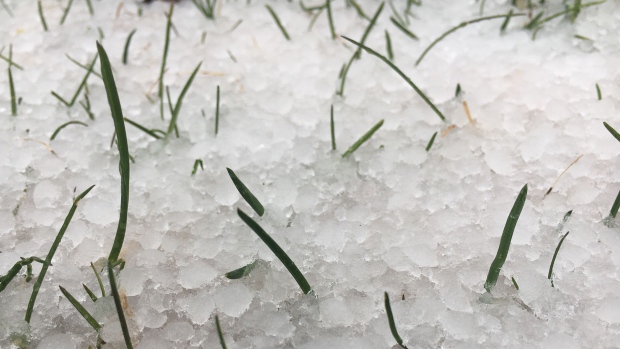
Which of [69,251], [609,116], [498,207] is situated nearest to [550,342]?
[498,207]

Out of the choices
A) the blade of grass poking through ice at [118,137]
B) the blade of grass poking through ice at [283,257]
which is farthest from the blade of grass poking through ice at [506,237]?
the blade of grass poking through ice at [118,137]

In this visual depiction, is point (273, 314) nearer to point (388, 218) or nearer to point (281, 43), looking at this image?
point (388, 218)

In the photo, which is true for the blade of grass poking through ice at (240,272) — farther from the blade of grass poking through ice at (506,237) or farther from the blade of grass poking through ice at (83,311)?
the blade of grass poking through ice at (506,237)

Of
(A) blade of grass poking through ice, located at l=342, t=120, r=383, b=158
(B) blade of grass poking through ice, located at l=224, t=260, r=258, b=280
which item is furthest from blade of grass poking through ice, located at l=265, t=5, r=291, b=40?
(B) blade of grass poking through ice, located at l=224, t=260, r=258, b=280

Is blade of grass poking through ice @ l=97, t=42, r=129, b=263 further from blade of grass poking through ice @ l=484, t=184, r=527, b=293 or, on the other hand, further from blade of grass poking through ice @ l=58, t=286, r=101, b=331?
blade of grass poking through ice @ l=484, t=184, r=527, b=293

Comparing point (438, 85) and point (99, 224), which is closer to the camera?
point (99, 224)

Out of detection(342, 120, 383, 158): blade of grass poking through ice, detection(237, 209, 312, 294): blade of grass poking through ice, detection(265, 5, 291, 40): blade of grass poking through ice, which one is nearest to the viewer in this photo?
detection(237, 209, 312, 294): blade of grass poking through ice

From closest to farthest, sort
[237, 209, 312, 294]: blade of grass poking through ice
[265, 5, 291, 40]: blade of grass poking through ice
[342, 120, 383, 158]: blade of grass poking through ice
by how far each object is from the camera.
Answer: [237, 209, 312, 294]: blade of grass poking through ice < [342, 120, 383, 158]: blade of grass poking through ice < [265, 5, 291, 40]: blade of grass poking through ice
